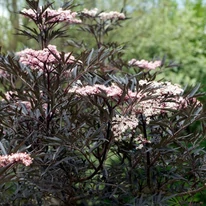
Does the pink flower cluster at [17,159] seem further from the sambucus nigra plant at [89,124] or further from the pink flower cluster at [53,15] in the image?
the pink flower cluster at [53,15]

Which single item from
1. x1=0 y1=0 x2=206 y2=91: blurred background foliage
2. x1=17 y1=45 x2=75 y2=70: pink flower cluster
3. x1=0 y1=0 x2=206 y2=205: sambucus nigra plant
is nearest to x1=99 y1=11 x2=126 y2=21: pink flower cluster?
x1=0 y1=0 x2=206 y2=205: sambucus nigra plant

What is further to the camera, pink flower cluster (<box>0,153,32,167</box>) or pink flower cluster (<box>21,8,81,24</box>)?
pink flower cluster (<box>21,8,81,24</box>)

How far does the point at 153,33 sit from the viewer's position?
710cm

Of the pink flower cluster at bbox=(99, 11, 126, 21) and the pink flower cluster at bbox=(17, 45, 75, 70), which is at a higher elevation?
the pink flower cluster at bbox=(99, 11, 126, 21)

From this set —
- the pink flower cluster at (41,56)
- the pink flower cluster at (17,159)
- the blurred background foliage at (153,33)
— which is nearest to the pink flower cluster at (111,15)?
the pink flower cluster at (41,56)

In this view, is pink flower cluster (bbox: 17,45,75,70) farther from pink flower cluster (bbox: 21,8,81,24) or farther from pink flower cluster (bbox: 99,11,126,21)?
pink flower cluster (bbox: 99,11,126,21)

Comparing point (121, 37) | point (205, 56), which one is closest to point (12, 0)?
point (121, 37)

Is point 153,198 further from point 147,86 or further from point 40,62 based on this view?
point 40,62

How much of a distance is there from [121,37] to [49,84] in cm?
546

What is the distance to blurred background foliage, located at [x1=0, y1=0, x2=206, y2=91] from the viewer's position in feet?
21.2

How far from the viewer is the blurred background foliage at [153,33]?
255 inches

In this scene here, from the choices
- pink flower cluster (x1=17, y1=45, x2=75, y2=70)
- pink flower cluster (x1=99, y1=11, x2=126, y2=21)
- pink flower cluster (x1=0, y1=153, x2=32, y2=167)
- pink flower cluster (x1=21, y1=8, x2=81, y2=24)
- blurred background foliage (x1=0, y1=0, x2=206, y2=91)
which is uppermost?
pink flower cluster (x1=21, y1=8, x2=81, y2=24)

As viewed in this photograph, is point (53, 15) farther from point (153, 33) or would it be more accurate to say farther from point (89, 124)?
point (153, 33)

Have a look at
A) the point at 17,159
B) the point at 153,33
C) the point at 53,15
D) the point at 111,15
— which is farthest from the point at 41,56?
the point at 153,33
